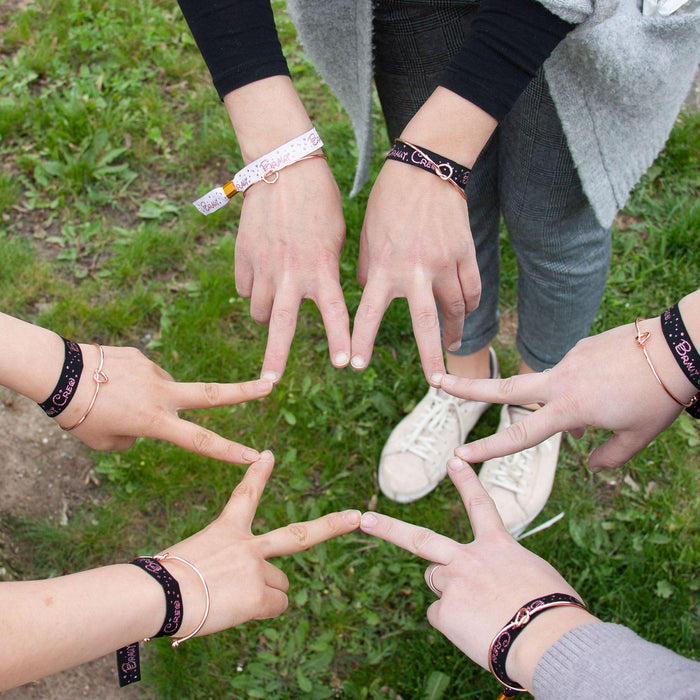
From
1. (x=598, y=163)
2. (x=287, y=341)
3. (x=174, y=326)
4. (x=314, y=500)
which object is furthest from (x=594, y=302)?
(x=174, y=326)

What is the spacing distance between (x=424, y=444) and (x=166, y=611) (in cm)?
140

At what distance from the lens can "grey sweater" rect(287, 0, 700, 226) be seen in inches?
56.1

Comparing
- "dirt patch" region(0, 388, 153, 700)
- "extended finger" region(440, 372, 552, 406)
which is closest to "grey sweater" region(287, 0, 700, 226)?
"extended finger" region(440, 372, 552, 406)

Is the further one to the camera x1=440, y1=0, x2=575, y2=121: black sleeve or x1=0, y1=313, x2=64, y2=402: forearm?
x1=0, y1=313, x2=64, y2=402: forearm

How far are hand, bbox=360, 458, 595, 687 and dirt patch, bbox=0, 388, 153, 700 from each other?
1.57 metres

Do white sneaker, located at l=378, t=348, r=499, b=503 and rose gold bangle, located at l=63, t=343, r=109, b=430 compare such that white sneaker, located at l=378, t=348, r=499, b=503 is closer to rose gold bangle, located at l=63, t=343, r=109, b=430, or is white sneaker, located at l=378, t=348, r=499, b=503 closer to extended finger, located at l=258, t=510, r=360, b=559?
extended finger, located at l=258, t=510, r=360, b=559

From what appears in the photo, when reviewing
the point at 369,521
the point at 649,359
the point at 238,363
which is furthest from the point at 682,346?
the point at 238,363

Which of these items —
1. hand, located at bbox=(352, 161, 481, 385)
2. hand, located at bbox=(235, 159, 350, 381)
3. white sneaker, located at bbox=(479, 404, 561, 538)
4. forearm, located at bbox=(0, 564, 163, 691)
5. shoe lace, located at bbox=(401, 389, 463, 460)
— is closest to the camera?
forearm, located at bbox=(0, 564, 163, 691)

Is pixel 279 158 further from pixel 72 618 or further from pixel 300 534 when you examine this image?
pixel 72 618

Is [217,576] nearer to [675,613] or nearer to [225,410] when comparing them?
[225,410]

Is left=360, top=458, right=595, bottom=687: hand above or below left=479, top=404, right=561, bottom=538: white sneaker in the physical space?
above

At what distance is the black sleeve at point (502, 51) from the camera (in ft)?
4.43

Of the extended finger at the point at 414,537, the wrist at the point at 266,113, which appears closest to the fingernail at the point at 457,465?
the extended finger at the point at 414,537

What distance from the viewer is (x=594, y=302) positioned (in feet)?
7.01
